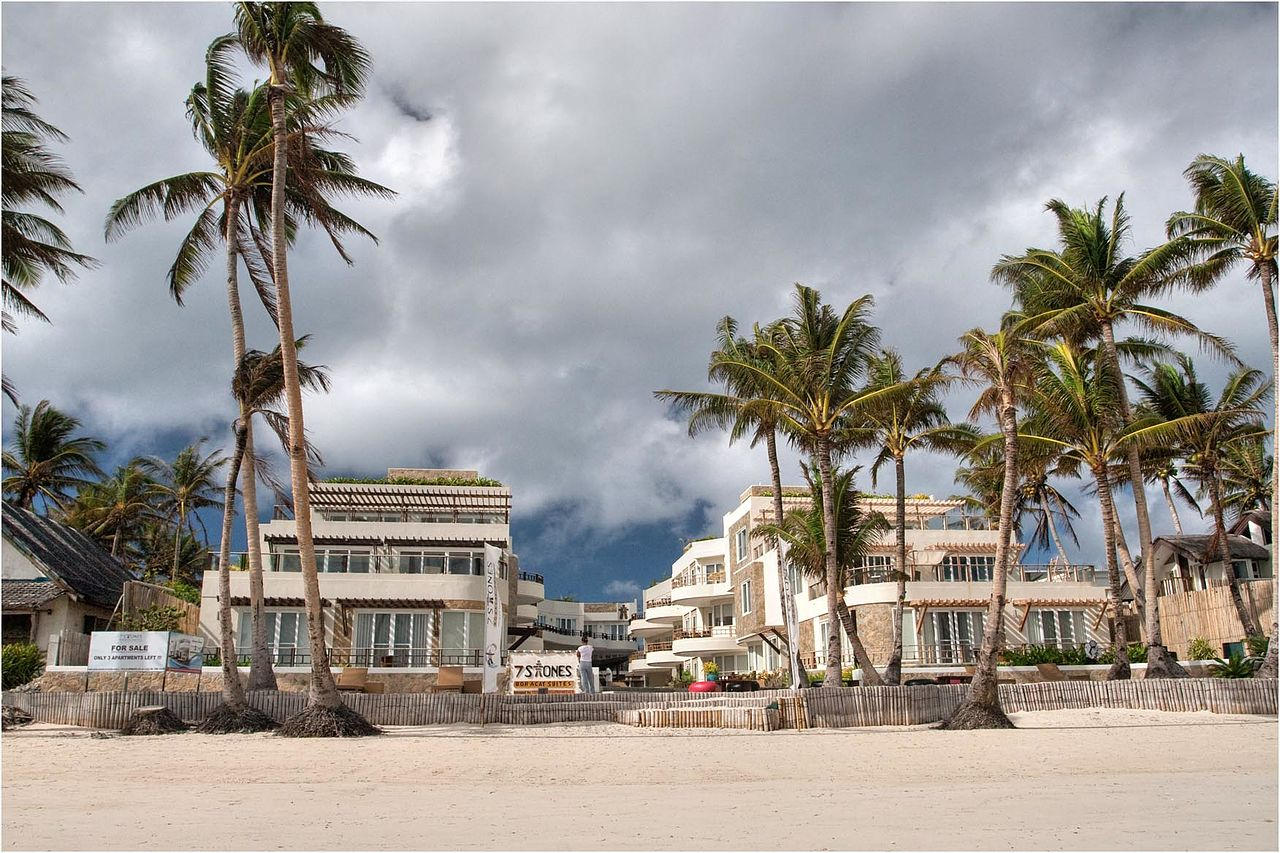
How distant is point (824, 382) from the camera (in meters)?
24.0

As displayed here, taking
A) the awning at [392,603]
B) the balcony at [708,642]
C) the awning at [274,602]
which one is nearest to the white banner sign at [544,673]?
the awning at [392,603]

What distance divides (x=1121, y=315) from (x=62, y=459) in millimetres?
40635

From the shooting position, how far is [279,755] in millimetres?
13383

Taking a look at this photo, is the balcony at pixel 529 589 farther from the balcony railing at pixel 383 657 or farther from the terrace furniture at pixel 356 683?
the terrace furniture at pixel 356 683

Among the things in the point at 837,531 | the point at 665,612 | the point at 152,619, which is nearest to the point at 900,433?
the point at 837,531

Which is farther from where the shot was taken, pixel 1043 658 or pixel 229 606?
pixel 1043 658

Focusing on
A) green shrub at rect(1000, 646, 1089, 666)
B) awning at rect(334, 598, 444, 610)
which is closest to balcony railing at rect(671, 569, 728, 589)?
green shrub at rect(1000, 646, 1089, 666)

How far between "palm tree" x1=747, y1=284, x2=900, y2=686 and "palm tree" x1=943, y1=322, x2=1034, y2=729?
364cm

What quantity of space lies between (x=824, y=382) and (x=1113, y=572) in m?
9.82

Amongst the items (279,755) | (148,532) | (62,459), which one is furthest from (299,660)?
(148,532)

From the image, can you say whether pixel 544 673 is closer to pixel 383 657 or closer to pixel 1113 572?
pixel 383 657

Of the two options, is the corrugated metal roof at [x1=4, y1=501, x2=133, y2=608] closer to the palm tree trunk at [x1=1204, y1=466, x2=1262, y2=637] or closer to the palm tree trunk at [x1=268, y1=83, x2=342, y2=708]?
the palm tree trunk at [x1=268, y1=83, x2=342, y2=708]

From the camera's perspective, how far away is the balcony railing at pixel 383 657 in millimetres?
28312

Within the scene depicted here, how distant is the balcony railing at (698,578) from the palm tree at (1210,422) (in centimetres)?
2274
